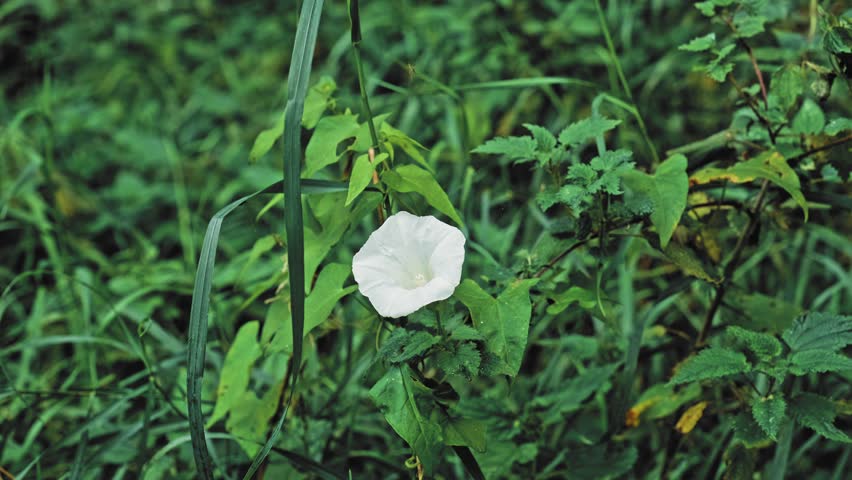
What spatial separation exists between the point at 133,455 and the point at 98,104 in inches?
80.5

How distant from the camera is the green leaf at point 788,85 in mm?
1316

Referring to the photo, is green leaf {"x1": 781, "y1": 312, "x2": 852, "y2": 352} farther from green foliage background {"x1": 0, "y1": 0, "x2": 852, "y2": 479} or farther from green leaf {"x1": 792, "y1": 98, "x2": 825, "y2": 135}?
green leaf {"x1": 792, "y1": 98, "x2": 825, "y2": 135}

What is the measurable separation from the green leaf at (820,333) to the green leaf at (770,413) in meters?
0.10

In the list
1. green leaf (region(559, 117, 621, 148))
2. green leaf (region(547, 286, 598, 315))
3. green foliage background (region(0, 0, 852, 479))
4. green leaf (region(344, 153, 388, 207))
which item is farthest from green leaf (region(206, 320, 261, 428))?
green leaf (region(559, 117, 621, 148))

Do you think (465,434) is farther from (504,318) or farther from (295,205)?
(295,205)

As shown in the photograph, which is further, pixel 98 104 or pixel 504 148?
pixel 98 104

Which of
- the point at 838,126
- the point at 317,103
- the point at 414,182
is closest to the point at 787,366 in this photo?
the point at 838,126

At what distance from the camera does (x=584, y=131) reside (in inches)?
50.5

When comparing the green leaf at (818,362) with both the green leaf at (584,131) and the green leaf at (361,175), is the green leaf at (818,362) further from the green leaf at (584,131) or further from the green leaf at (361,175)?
the green leaf at (361,175)

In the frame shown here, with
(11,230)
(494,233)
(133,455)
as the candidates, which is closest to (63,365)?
(133,455)

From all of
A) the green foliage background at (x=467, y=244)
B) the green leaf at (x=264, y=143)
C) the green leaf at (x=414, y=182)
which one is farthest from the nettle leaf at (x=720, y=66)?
the green leaf at (x=264, y=143)

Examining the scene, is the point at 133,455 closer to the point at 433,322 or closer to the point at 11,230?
the point at 433,322

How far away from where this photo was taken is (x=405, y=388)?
1.14m

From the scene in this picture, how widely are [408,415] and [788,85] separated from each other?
0.87 meters
